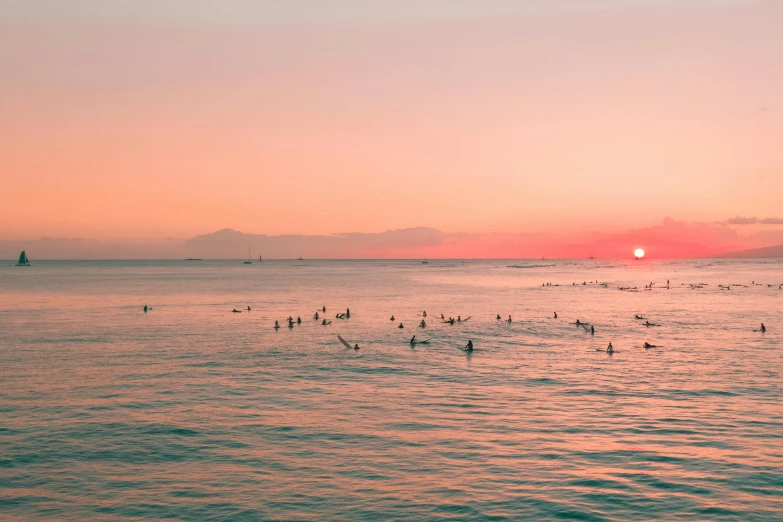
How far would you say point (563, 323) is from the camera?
75875 millimetres

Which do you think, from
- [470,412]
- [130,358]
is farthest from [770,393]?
[130,358]

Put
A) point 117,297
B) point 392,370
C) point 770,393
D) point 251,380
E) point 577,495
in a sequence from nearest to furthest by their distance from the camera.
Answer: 1. point 577,495
2. point 770,393
3. point 251,380
4. point 392,370
5. point 117,297

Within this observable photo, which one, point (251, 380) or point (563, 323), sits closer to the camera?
point (251, 380)

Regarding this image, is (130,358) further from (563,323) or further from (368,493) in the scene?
(563,323)

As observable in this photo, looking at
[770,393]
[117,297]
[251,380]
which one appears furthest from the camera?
[117,297]

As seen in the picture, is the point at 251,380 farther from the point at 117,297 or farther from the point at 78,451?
the point at 117,297

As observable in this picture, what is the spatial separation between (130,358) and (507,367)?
103 feet

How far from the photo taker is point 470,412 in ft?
105

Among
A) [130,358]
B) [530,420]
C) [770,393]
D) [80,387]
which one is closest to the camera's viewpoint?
[530,420]

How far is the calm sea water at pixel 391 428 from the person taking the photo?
69.3 ft

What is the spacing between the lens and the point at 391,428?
2928 cm

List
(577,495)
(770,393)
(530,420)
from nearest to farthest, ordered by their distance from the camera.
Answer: (577,495) < (530,420) < (770,393)

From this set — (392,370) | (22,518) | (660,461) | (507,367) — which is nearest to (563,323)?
(507,367)

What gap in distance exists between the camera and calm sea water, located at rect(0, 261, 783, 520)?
21.1m
